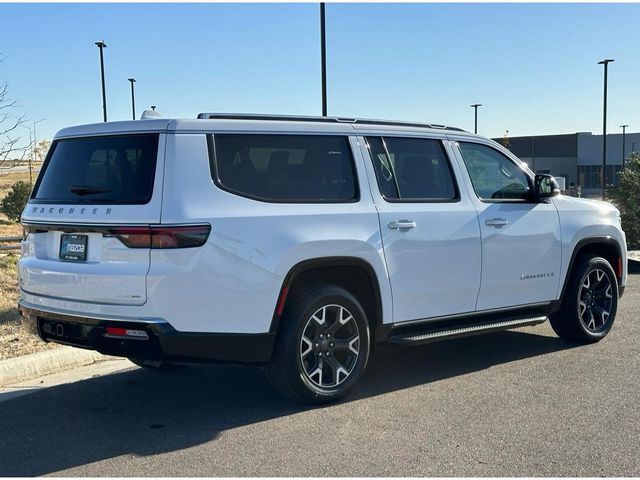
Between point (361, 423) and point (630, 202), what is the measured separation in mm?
13803

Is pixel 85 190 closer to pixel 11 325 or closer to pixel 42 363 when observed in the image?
pixel 42 363

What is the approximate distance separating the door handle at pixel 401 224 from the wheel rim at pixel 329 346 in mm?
736

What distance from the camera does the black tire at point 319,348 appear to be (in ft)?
16.5

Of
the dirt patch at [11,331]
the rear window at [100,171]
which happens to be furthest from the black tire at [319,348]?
the dirt patch at [11,331]

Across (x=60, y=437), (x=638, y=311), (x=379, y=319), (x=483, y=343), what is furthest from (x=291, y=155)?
(x=638, y=311)

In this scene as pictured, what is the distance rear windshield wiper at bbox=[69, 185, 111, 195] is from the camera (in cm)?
488

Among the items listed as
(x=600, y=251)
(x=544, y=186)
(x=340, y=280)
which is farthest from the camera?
(x=600, y=251)

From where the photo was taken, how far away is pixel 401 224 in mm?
5598

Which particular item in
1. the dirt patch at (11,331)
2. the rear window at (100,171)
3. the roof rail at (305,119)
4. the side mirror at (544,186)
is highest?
the roof rail at (305,119)

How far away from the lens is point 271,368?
5.07 meters

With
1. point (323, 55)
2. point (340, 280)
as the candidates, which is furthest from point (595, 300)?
point (323, 55)

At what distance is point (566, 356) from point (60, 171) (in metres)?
4.66

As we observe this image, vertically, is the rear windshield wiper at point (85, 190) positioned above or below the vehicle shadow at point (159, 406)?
Result: above

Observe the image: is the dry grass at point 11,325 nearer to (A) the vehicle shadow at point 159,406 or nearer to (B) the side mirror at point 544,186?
(A) the vehicle shadow at point 159,406
